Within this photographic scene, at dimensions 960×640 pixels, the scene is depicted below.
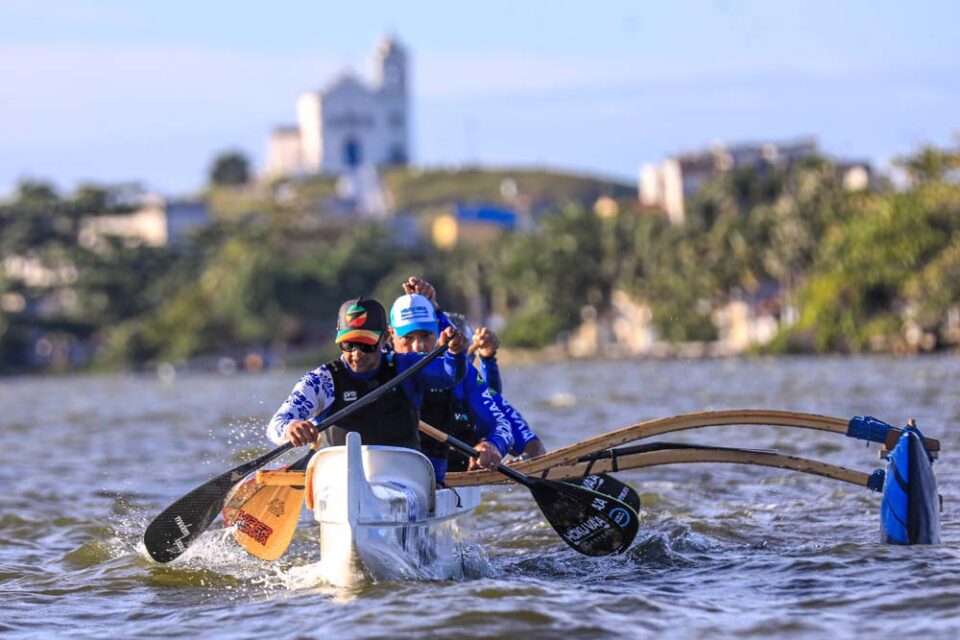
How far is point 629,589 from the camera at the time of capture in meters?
12.1

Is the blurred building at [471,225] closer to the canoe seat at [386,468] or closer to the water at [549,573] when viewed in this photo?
the water at [549,573]

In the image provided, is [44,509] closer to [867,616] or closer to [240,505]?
[240,505]

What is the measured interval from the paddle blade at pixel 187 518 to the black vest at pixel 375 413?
3.31 ft

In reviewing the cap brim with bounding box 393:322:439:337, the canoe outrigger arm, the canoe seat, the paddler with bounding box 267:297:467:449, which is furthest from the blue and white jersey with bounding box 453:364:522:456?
the canoe seat

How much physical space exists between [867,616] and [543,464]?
115 inches

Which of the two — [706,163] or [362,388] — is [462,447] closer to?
[362,388]

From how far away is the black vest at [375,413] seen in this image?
38.3 ft

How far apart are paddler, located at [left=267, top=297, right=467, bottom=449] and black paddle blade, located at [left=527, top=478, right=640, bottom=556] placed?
56.0 inches

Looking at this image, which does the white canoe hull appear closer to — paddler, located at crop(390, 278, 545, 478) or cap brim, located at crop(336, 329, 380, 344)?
cap brim, located at crop(336, 329, 380, 344)

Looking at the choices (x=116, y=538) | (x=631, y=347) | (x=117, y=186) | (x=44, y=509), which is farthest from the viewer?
(x=117, y=186)

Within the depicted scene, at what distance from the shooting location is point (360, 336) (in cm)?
1159

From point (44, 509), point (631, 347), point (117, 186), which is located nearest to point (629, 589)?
point (44, 509)

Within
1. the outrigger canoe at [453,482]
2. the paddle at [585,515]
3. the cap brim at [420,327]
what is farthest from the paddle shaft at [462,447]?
the cap brim at [420,327]

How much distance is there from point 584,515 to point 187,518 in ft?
9.25
